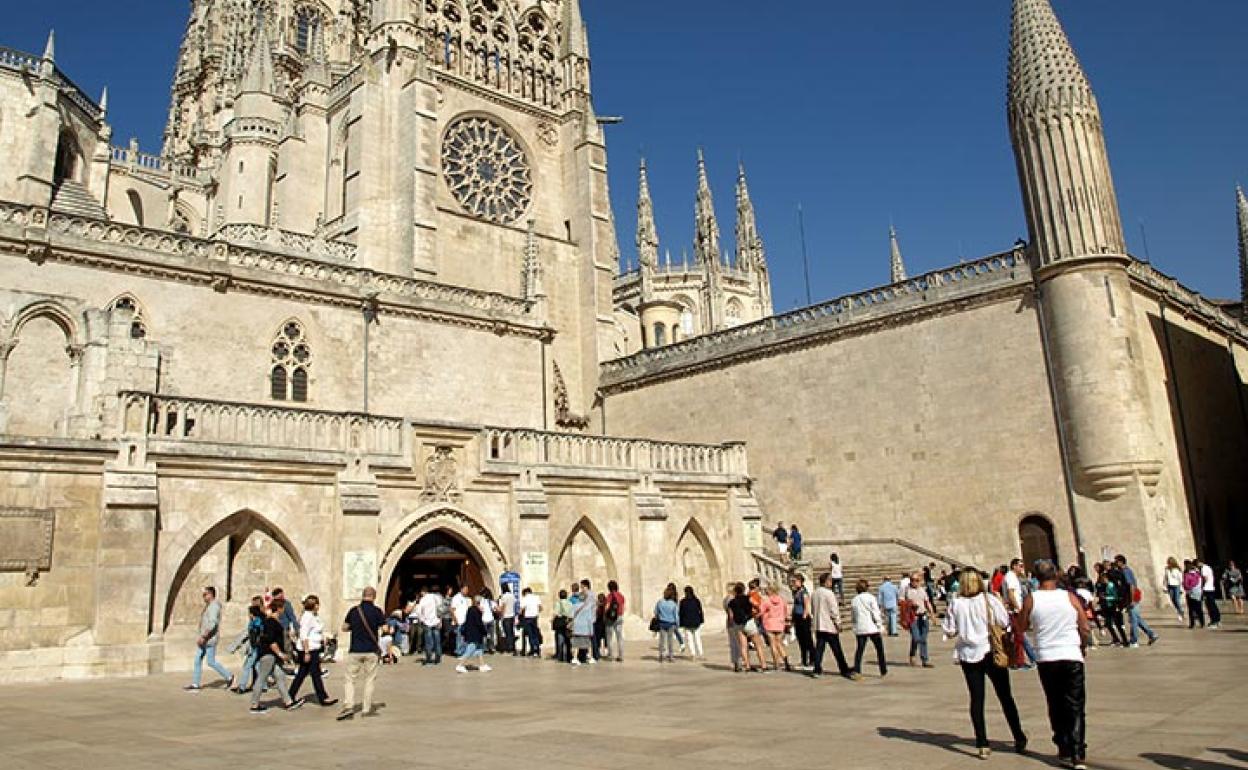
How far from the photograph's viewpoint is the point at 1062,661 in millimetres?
6492

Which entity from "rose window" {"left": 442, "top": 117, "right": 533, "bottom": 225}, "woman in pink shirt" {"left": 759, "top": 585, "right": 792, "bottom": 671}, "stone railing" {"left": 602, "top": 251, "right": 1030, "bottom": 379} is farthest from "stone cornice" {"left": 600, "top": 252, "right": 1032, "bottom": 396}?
"woman in pink shirt" {"left": 759, "top": 585, "right": 792, "bottom": 671}

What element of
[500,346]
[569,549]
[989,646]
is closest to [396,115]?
[500,346]

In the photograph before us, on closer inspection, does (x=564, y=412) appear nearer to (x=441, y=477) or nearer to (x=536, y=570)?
(x=536, y=570)

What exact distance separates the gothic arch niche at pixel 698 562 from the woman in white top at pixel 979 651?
15.2 m

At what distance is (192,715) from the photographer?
10.0 meters

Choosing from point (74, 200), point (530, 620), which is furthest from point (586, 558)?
point (74, 200)

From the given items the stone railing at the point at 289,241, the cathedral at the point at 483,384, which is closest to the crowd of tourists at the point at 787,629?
the cathedral at the point at 483,384

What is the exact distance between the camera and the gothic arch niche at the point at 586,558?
67.9 ft

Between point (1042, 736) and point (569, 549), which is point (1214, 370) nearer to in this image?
point (569, 549)

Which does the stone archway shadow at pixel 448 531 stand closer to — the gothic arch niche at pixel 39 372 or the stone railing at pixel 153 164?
the gothic arch niche at pixel 39 372

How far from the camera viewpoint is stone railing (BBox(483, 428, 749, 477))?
65.2 ft

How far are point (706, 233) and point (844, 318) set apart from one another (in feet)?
135

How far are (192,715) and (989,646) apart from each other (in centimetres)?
828

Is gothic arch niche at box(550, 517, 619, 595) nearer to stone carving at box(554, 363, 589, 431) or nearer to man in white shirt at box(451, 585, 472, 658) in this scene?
man in white shirt at box(451, 585, 472, 658)
